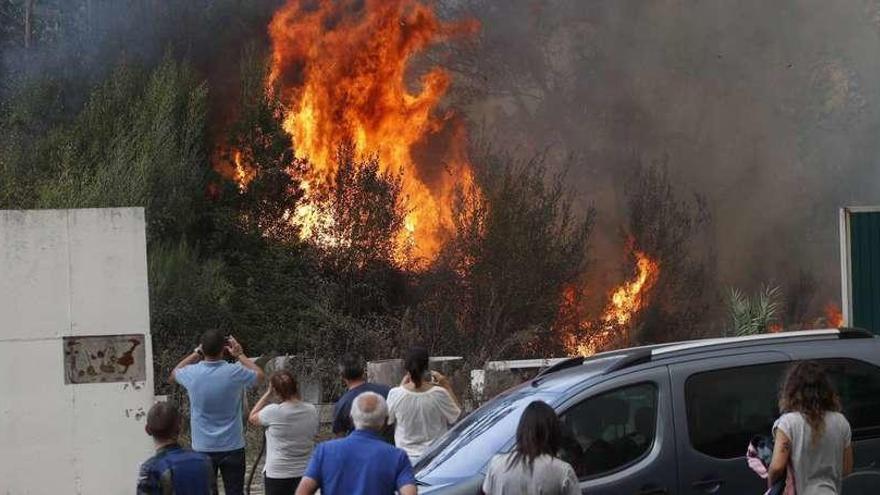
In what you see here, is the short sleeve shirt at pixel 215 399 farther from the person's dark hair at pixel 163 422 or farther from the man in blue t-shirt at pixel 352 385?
the person's dark hair at pixel 163 422

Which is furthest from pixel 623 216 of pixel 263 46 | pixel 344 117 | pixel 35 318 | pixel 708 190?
pixel 35 318

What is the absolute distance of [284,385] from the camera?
8617 mm

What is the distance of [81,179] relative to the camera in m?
21.6

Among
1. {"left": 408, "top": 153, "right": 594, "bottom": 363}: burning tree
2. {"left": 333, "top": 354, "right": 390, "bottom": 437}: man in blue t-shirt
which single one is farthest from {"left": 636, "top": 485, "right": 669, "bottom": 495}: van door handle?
{"left": 408, "top": 153, "right": 594, "bottom": 363}: burning tree

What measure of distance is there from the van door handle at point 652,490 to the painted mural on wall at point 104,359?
5.87 m

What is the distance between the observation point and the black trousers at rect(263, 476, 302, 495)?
28.7 ft

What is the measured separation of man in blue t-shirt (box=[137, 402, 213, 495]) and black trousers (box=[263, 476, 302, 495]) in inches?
112

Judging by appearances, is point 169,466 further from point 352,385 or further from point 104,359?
point 104,359

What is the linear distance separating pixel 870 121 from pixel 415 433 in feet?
77.7

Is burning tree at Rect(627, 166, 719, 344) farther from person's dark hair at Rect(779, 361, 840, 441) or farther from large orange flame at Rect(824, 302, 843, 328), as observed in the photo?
person's dark hair at Rect(779, 361, 840, 441)

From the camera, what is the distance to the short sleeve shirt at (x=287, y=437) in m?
8.68

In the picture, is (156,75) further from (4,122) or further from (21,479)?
(21,479)

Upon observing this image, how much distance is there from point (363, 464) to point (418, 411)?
9.09ft

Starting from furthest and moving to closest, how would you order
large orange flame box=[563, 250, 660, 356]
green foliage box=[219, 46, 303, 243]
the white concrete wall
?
green foliage box=[219, 46, 303, 243]
large orange flame box=[563, 250, 660, 356]
the white concrete wall
